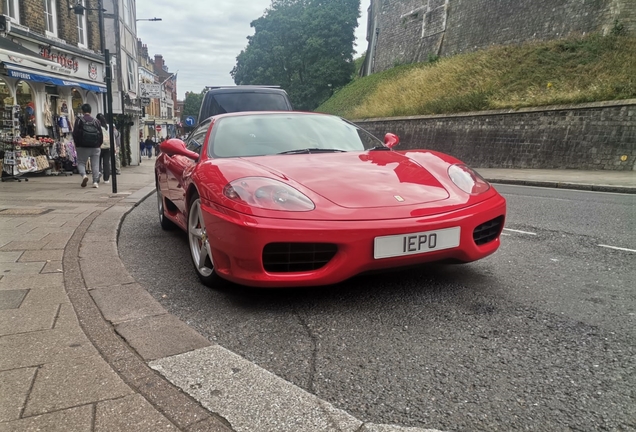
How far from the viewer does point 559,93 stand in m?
16.8

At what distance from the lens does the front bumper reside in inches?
99.7

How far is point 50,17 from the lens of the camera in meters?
14.2

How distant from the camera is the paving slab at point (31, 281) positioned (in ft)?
10.2

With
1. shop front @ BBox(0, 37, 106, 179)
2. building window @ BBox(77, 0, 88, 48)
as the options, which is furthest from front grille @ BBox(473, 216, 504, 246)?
building window @ BBox(77, 0, 88, 48)

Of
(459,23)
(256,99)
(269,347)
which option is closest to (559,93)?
(256,99)

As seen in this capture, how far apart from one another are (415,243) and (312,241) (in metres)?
0.58

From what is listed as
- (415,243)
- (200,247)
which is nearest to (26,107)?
(200,247)

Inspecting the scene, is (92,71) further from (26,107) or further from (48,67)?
(48,67)

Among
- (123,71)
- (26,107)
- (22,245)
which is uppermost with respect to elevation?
(123,71)

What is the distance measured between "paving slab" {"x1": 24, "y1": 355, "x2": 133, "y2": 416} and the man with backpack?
27.1ft

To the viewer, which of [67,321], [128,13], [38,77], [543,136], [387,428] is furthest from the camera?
[128,13]

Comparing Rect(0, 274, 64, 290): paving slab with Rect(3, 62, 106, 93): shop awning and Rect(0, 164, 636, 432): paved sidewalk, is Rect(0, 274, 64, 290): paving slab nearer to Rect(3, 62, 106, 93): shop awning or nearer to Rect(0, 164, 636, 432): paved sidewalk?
Rect(0, 164, 636, 432): paved sidewalk

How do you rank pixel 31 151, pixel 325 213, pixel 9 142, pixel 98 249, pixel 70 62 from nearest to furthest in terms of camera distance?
pixel 325 213
pixel 98 249
pixel 9 142
pixel 31 151
pixel 70 62

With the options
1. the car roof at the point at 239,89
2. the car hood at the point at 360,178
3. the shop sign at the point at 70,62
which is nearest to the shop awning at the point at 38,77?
the shop sign at the point at 70,62
